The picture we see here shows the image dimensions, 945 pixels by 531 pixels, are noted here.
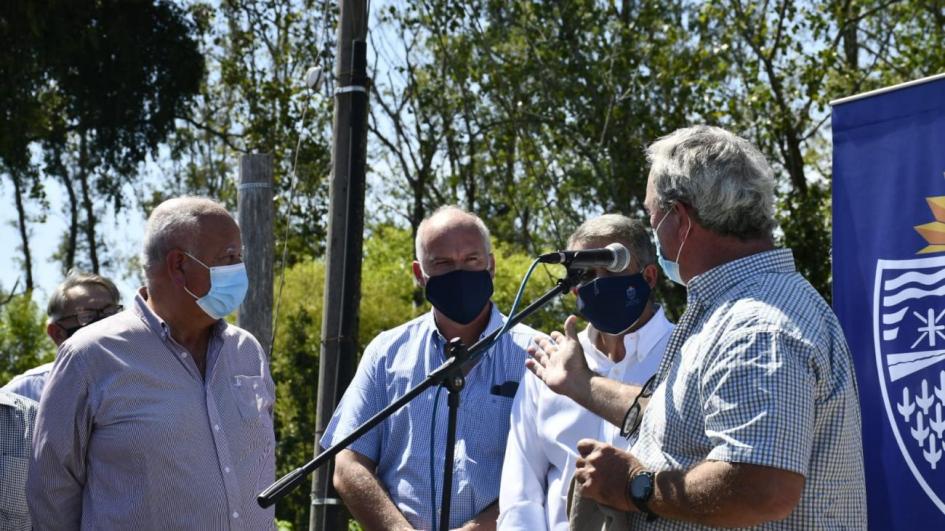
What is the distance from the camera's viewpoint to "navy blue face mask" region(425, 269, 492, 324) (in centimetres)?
455

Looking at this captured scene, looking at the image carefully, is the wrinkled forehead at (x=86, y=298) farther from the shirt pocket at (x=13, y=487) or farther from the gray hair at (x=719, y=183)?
the gray hair at (x=719, y=183)

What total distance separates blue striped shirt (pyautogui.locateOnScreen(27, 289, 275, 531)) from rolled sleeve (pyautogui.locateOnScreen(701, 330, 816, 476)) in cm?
187

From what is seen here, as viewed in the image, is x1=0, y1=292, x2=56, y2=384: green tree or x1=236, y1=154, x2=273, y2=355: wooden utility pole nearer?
x1=236, y1=154, x2=273, y2=355: wooden utility pole

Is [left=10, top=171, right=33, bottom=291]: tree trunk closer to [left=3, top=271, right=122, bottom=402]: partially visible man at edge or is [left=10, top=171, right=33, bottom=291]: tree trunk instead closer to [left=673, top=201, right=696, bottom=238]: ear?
[left=3, top=271, right=122, bottom=402]: partially visible man at edge

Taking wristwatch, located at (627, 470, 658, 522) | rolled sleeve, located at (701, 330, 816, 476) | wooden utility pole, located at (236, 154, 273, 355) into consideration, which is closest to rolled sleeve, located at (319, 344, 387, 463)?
wristwatch, located at (627, 470, 658, 522)

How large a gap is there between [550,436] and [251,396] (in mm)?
1076

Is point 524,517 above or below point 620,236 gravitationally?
below

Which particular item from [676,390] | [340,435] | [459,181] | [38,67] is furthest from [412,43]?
[676,390]

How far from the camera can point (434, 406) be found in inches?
168

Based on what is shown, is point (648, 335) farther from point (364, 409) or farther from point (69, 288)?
point (69, 288)

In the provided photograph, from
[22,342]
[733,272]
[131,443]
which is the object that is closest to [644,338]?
[733,272]

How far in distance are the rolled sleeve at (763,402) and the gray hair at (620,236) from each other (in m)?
1.56

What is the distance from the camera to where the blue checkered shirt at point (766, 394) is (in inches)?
101

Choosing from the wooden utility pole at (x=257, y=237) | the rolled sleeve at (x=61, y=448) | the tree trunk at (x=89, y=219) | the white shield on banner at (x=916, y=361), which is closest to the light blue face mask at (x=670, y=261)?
the white shield on banner at (x=916, y=361)
